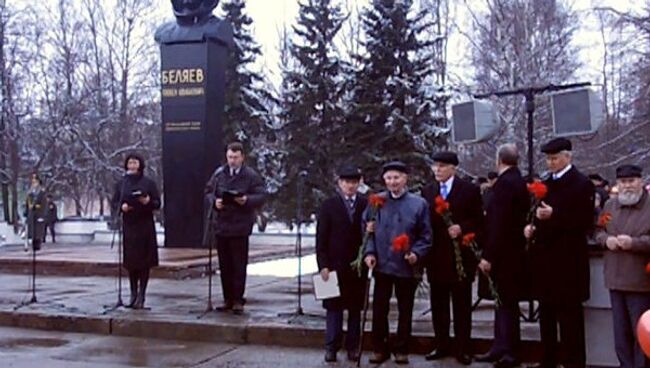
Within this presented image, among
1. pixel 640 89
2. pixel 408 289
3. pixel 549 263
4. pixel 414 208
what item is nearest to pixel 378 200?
pixel 414 208

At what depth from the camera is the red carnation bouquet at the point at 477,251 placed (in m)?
7.08

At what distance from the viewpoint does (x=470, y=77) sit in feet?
110

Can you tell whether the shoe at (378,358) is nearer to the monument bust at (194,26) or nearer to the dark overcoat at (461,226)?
the dark overcoat at (461,226)

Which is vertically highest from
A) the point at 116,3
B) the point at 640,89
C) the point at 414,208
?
the point at 116,3

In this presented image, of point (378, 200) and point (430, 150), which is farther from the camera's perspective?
point (430, 150)

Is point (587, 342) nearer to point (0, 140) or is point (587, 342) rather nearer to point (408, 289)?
point (408, 289)

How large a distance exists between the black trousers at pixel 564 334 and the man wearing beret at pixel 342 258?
1.64 m

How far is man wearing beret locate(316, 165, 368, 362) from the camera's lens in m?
7.43

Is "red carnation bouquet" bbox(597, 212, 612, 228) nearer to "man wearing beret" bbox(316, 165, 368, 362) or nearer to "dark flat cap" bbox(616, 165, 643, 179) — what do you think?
"dark flat cap" bbox(616, 165, 643, 179)

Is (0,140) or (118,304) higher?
(0,140)

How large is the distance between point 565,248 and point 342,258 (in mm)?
1941

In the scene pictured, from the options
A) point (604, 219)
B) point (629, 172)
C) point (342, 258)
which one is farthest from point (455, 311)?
point (629, 172)

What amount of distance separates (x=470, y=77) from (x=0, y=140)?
22200 mm

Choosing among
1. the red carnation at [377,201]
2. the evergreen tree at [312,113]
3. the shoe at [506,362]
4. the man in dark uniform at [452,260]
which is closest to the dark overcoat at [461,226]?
the man in dark uniform at [452,260]
